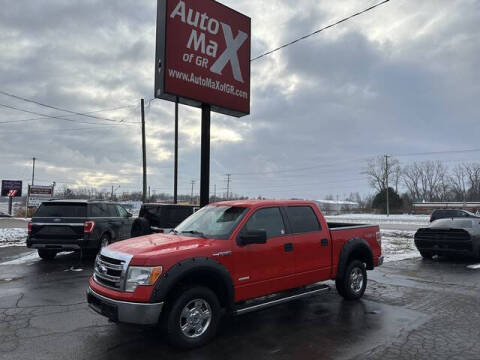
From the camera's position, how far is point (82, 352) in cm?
451

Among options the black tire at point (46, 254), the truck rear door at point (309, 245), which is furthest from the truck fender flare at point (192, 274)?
the black tire at point (46, 254)

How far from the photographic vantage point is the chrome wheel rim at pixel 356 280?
6996 mm

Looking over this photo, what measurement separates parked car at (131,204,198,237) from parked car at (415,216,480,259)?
771cm

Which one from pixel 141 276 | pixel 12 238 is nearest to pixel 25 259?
pixel 12 238

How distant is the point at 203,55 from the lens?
11.1 metres

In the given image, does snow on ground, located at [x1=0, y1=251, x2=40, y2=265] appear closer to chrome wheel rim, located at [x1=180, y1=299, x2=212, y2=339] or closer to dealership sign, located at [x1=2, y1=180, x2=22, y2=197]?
chrome wheel rim, located at [x1=180, y1=299, x2=212, y2=339]

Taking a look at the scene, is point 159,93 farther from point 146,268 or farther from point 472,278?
point 472,278

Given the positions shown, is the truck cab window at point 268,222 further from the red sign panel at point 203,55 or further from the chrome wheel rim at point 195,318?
the red sign panel at point 203,55

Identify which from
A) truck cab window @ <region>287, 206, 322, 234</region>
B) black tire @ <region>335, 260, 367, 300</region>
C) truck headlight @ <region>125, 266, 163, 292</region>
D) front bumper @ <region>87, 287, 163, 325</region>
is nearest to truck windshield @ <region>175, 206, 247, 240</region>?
truck cab window @ <region>287, 206, 322, 234</region>

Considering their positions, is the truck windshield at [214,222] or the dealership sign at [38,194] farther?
the dealership sign at [38,194]

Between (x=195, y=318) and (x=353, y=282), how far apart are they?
348 centimetres

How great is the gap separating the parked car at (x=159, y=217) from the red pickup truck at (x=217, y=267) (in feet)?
15.0

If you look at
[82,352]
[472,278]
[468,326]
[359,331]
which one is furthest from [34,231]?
[472,278]

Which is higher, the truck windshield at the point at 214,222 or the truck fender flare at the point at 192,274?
the truck windshield at the point at 214,222
